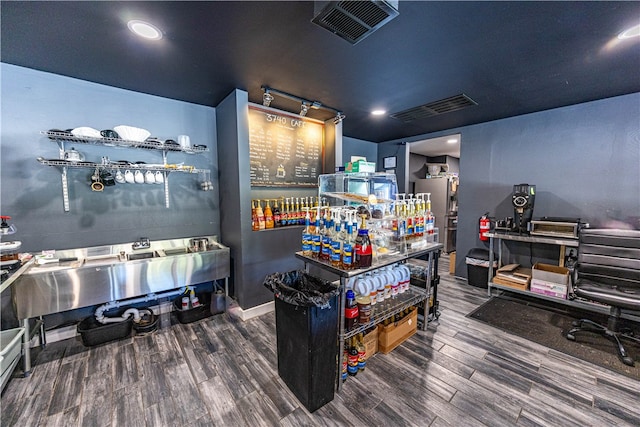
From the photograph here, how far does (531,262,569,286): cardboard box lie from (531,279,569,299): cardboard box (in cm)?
3

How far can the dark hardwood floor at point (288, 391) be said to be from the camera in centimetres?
150

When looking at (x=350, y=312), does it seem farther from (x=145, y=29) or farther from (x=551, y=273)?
(x=551, y=273)

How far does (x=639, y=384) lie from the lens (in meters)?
1.75

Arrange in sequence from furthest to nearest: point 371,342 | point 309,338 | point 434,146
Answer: point 434,146
point 371,342
point 309,338

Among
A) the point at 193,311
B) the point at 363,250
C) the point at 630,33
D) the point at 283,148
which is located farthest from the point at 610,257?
the point at 193,311

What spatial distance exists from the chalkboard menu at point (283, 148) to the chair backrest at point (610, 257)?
298 centimetres

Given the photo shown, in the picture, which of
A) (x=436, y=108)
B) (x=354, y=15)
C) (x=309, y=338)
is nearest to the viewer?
(x=354, y=15)

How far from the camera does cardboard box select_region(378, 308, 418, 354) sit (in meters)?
2.10

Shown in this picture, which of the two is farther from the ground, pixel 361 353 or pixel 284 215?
pixel 284 215

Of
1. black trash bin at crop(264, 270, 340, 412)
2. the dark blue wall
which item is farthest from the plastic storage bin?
the dark blue wall

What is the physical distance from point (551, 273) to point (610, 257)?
2.21 ft

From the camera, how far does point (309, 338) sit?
1473 millimetres

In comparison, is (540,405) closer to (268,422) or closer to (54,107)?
(268,422)

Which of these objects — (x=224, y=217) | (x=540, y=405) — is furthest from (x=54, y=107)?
(x=540, y=405)
